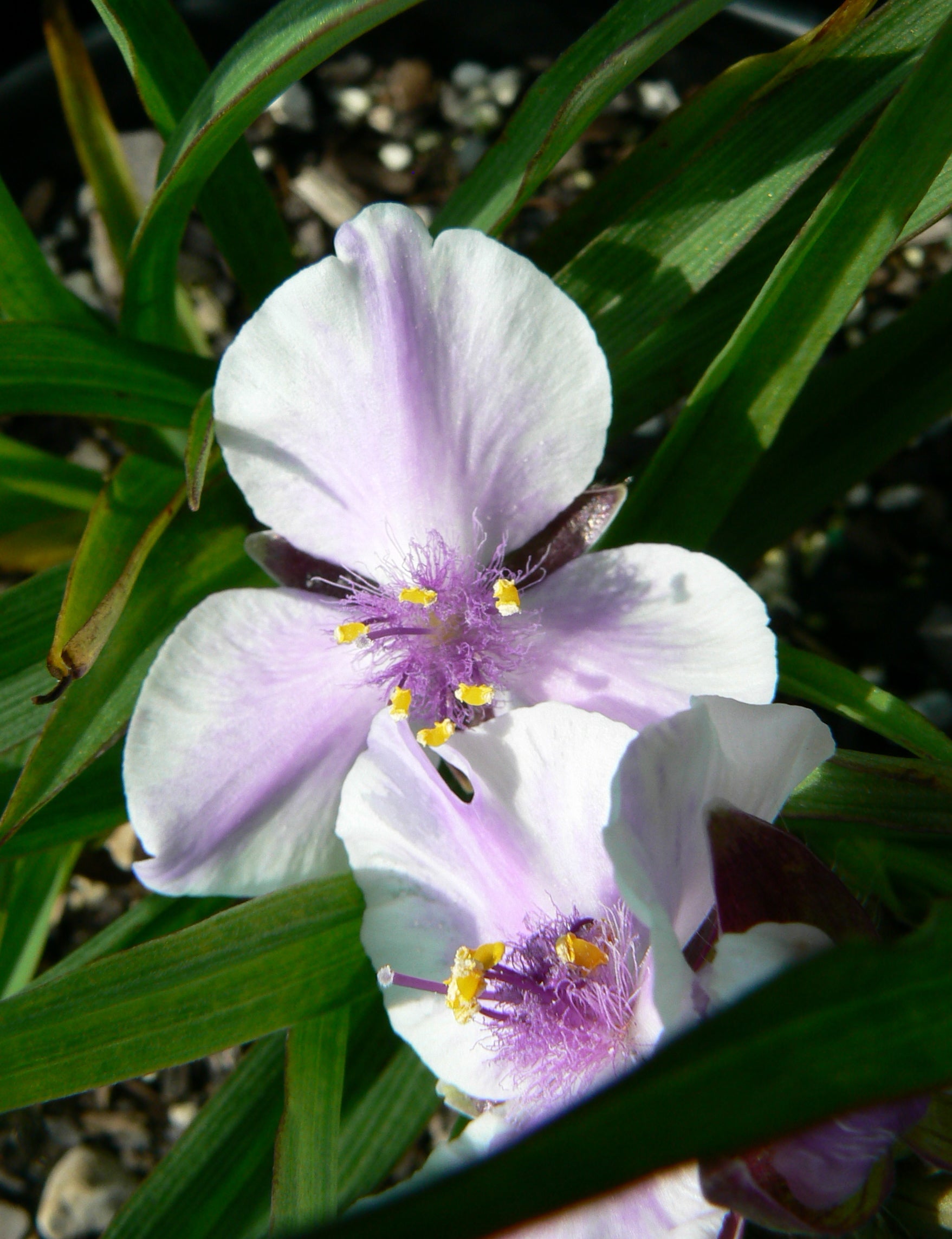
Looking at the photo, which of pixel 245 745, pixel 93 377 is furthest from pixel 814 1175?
pixel 93 377

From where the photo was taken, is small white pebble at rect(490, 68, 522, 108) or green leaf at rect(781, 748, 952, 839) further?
small white pebble at rect(490, 68, 522, 108)

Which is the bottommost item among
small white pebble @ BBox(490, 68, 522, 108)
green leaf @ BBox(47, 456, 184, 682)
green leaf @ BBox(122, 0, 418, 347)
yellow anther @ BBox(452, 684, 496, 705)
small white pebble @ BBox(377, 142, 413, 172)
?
yellow anther @ BBox(452, 684, 496, 705)

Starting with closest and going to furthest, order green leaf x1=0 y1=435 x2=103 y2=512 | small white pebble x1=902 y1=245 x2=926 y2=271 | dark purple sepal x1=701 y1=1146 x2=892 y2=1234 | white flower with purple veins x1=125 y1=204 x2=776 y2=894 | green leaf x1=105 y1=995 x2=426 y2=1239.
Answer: dark purple sepal x1=701 y1=1146 x2=892 y2=1234 < white flower with purple veins x1=125 y1=204 x2=776 y2=894 < green leaf x1=105 y1=995 x2=426 y2=1239 < green leaf x1=0 y1=435 x2=103 y2=512 < small white pebble x1=902 y1=245 x2=926 y2=271

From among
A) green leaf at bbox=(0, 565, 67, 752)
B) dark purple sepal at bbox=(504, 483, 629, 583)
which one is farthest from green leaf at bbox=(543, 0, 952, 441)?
green leaf at bbox=(0, 565, 67, 752)

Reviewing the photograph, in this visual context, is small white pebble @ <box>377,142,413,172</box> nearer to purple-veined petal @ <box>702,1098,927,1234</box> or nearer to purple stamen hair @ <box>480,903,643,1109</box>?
purple stamen hair @ <box>480,903,643,1109</box>

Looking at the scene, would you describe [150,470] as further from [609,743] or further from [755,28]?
[755,28]

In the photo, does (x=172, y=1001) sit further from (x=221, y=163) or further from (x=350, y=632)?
(x=221, y=163)

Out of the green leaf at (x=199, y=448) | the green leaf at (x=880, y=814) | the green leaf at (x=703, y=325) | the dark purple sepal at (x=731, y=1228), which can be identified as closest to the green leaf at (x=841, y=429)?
the green leaf at (x=703, y=325)

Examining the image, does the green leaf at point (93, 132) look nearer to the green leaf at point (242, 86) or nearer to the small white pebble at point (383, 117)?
the green leaf at point (242, 86)
